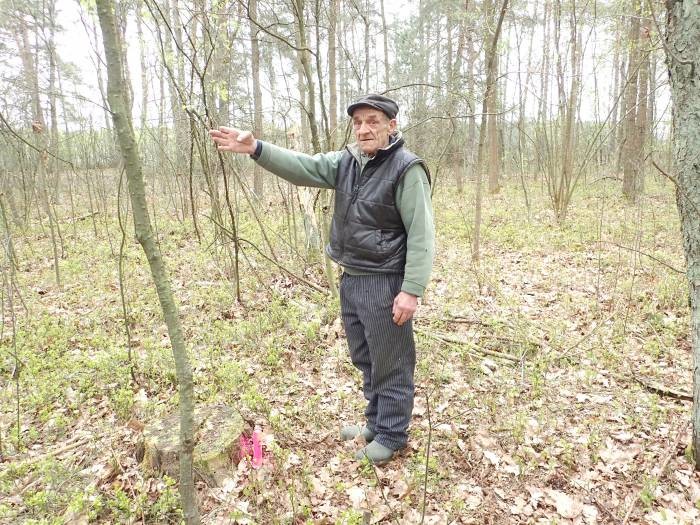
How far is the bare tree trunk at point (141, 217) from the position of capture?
1.41 m

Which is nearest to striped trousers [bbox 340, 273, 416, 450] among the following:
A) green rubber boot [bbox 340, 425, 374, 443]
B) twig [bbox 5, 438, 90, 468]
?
green rubber boot [bbox 340, 425, 374, 443]

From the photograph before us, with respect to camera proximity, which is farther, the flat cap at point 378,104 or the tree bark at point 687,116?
the flat cap at point 378,104

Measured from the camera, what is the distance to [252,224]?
882cm

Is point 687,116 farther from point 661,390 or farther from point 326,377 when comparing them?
point 326,377

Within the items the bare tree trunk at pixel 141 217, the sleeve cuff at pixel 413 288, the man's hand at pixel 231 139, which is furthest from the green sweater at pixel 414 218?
the bare tree trunk at pixel 141 217

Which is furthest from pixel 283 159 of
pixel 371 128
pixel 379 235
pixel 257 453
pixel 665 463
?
pixel 665 463

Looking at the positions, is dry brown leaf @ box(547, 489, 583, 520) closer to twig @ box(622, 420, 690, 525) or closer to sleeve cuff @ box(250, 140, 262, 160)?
twig @ box(622, 420, 690, 525)

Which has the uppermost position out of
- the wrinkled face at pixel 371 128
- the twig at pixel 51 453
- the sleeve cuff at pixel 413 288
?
the wrinkled face at pixel 371 128

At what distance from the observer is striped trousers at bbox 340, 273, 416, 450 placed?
2455mm

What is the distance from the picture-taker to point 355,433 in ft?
9.46

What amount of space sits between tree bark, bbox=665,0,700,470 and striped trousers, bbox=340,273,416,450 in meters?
1.48

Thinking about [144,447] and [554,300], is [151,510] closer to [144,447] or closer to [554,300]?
[144,447]

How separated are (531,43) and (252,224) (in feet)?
38.5

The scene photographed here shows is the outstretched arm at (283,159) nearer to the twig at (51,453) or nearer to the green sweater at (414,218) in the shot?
the green sweater at (414,218)
